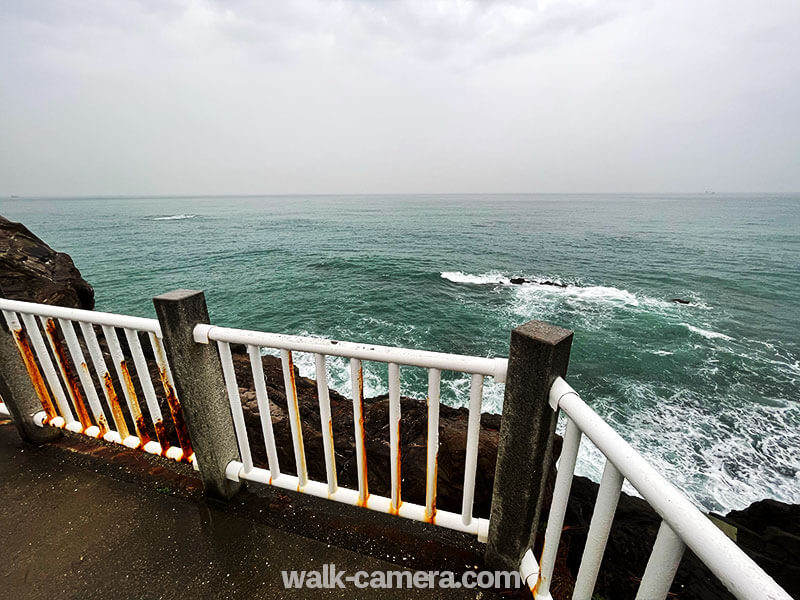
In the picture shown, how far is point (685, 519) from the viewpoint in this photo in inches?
43.4

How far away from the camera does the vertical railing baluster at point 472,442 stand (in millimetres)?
1981

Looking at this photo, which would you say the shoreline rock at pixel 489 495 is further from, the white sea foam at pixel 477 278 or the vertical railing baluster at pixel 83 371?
the white sea foam at pixel 477 278

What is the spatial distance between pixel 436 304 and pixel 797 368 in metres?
14.7

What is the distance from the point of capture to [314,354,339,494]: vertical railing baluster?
2211 mm

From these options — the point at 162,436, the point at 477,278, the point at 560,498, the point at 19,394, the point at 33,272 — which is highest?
the point at 560,498

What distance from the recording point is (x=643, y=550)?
506 centimetres

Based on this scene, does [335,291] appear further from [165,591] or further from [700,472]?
[165,591]

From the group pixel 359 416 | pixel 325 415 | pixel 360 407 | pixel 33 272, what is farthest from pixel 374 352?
pixel 33 272

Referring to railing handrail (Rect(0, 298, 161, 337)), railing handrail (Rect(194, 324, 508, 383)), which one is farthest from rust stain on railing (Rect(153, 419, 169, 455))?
railing handrail (Rect(194, 324, 508, 383))

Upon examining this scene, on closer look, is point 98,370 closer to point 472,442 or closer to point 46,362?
point 46,362

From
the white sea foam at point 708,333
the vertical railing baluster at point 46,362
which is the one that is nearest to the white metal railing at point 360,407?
the vertical railing baluster at point 46,362

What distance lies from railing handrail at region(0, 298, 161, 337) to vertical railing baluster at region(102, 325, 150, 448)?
7 cm

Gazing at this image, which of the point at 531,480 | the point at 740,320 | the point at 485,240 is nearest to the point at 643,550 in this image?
the point at 531,480

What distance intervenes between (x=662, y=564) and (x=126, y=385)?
12.0ft
